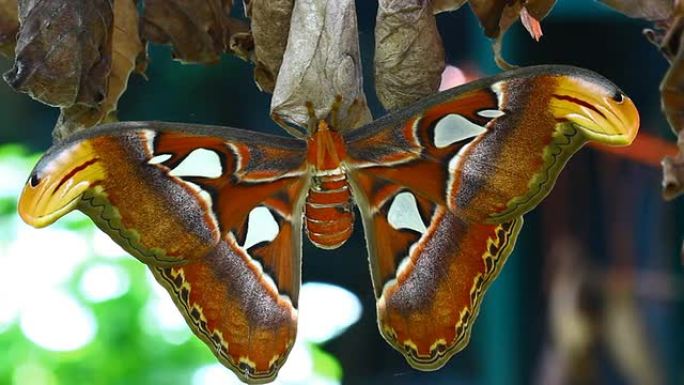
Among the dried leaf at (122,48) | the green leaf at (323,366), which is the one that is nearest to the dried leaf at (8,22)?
the dried leaf at (122,48)

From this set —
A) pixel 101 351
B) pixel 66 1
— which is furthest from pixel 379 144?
pixel 101 351

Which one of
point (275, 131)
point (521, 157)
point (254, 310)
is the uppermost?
point (521, 157)

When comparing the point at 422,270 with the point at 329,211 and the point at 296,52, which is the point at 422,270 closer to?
the point at 329,211

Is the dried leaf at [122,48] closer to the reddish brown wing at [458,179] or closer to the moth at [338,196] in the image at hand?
the moth at [338,196]

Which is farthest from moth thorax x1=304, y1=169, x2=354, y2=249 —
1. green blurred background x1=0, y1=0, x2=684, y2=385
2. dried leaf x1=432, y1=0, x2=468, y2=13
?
green blurred background x1=0, y1=0, x2=684, y2=385

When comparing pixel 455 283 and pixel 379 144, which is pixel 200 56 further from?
pixel 455 283

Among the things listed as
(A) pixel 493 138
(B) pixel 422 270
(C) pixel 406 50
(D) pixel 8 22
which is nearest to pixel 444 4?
(C) pixel 406 50

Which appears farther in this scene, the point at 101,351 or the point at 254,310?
the point at 101,351
